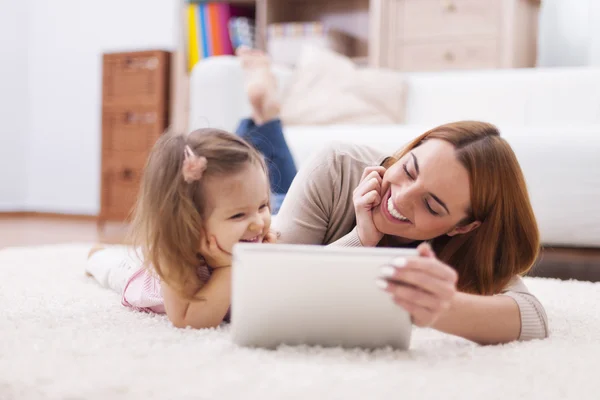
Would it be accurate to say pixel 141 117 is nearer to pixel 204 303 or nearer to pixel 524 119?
pixel 524 119

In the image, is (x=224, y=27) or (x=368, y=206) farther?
(x=224, y=27)

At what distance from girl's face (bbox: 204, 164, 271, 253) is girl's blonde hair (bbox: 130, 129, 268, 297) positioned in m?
0.01

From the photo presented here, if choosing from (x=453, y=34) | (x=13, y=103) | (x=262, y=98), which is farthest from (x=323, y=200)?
(x=13, y=103)

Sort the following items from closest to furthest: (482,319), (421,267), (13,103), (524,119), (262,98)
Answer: (421,267), (482,319), (262,98), (524,119), (13,103)

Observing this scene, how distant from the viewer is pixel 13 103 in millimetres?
4312

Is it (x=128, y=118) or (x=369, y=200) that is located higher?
(x=128, y=118)

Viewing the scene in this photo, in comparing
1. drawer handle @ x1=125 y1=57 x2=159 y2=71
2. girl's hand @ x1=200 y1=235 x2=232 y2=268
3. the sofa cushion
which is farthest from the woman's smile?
drawer handle @ x1=125 y1=57 x2=159 y2=71

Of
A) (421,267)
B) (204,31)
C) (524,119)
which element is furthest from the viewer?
(204,31)

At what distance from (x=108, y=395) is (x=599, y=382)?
1.83ft

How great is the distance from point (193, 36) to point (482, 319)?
9.64 feet

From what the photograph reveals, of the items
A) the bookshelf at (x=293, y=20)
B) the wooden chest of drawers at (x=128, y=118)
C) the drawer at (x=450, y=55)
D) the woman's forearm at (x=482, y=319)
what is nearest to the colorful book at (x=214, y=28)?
the bookshelf at (x=293, y=20)

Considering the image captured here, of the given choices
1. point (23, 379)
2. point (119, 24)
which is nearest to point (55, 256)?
point (23, 379)

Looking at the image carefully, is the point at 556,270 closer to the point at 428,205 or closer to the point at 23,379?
the point at 428,205

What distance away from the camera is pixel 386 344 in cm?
84
